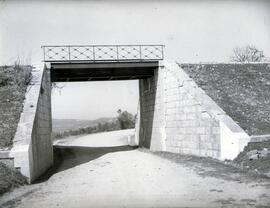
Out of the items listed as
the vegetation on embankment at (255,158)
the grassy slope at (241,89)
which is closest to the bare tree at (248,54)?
the grassy slope at (241,89)

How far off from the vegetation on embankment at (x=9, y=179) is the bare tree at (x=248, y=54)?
29166 mm

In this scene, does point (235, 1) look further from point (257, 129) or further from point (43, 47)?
point (43, 47)

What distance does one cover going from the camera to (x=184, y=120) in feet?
62.4

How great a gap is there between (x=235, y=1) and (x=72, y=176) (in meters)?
7.86

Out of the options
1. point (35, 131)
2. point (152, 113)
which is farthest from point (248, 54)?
point (35, 131)

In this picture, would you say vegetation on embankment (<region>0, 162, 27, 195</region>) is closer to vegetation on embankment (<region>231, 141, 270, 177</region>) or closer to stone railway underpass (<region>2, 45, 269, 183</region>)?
stone railway underpass (<region>2, 45, 269, 183</region>)

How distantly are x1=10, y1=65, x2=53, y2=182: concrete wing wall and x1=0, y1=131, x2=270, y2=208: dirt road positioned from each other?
0.78 metres

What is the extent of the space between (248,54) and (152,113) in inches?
676

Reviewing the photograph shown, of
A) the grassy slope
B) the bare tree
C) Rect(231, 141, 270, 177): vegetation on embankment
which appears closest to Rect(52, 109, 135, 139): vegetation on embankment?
the bare tree

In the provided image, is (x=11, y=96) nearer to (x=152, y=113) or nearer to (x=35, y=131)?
(x=35, y=131)

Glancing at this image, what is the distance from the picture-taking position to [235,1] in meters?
12.0

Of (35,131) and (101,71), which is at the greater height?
(101,71)

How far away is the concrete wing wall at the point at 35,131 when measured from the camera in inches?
492

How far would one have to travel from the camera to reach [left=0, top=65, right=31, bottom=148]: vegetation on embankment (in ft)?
46.4
